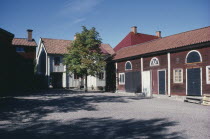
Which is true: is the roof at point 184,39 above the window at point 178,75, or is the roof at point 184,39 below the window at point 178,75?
above

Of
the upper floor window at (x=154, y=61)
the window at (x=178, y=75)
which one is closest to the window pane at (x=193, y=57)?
the window at (x=178, y=75)

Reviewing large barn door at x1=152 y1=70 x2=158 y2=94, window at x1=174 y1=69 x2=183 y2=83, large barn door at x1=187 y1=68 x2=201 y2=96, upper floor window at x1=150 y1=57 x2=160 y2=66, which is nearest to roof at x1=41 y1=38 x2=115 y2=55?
upper floor window at x1=150 y1=57 x2=160 y2=66

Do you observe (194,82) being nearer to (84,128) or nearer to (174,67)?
(174,67)

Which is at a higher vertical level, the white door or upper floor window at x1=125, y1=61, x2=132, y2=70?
upper floor window at x1=125, y1=61, x2=132, y2=70

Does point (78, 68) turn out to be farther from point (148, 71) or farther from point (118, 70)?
point (148, 71)

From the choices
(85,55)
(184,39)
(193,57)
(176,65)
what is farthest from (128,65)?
(193,57)

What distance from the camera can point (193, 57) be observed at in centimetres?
1499

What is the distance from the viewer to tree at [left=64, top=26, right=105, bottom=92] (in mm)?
22703

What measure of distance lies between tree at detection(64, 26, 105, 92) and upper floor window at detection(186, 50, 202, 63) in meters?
10.4

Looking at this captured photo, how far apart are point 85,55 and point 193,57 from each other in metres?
12.3

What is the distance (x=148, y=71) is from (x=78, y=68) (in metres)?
8.03

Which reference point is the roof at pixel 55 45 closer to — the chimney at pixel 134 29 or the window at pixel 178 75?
the chimney at pixel 134 29

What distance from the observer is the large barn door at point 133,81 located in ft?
66.9

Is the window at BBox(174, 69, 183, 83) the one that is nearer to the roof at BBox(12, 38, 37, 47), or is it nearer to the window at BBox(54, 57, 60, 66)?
the window at BBox(54, 57, 60, 66)
